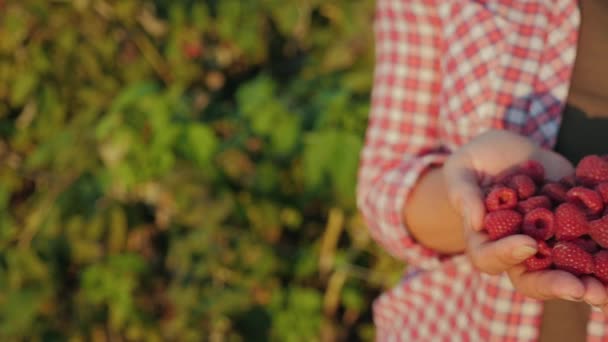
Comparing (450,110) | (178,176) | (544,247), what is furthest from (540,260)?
(178,176)

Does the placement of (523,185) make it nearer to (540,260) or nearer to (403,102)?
(540,260)

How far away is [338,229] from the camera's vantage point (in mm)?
1939

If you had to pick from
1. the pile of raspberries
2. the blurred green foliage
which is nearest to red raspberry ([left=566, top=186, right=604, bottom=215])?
the pile of raspberries

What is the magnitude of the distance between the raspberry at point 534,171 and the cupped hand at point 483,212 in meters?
0.03

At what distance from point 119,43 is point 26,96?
0.23 metres

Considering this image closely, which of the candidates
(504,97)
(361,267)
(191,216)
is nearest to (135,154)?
(191,216)

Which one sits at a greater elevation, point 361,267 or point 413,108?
point 413,108

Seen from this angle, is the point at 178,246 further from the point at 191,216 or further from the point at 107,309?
the point at 107,309

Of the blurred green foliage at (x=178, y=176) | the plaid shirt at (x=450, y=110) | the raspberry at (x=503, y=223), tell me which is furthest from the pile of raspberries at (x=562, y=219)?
the blurred green foliage at (x=178, y=176)

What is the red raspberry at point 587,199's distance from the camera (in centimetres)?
63

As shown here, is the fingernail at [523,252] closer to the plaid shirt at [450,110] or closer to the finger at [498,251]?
the finger at [498,251]

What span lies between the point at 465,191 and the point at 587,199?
0.34 ft

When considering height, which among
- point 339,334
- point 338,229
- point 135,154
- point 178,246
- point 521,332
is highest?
point 521,332

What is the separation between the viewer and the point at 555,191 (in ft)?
2.20
